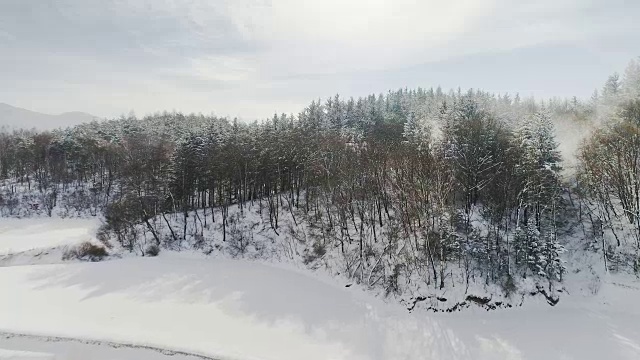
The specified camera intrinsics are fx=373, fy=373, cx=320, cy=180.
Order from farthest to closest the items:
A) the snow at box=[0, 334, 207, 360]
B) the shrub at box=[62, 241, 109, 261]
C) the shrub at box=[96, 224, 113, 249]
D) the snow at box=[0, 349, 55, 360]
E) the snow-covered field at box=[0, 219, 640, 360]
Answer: the shrub at box=[96, 224, 113, 249] < the shrub at box=[62, 241, 109, 261] < the snow-covered field at box=[0, 219, 640, 360] < the snow at box=[0, 349, 55, 360] < the snow at box=[0, 334, 207, 360]

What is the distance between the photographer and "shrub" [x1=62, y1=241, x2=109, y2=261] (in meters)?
40.8

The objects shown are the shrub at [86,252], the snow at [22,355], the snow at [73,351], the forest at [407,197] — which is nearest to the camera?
the snow at [73,351]

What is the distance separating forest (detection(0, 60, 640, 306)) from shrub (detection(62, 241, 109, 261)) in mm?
1881

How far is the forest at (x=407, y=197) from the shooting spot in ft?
103

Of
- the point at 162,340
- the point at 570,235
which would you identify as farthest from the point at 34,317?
the point at 570,235

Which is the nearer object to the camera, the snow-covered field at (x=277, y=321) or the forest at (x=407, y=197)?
the snow-covered field at (x=277, y=321)

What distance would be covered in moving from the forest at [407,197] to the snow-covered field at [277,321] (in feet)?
10.2

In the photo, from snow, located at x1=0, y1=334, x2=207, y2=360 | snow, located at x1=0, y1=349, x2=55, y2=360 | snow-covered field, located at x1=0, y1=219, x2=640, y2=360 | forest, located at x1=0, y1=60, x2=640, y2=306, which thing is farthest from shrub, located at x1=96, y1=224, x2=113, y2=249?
snow, located at x1=0, y1=349, x2=55, y2=360

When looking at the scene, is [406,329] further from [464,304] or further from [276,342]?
[276,342]

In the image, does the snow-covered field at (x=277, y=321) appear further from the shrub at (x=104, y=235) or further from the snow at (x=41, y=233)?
the snow at (x=41, y=233)

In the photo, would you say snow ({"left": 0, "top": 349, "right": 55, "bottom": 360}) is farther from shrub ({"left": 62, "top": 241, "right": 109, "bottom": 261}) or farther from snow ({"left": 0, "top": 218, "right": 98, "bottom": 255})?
snow ({"left": 0, "top": 218, "right": 98, "bottom": 255})

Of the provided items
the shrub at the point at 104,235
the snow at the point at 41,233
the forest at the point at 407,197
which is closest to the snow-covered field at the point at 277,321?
the forest at the point at 407,197

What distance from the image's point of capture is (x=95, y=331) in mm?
25797

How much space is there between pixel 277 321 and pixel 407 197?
1608 cm
